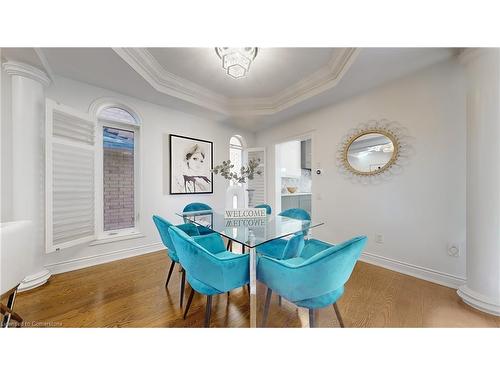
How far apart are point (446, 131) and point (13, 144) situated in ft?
15.1

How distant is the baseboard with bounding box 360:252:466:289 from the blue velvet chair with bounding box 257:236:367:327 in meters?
1.80

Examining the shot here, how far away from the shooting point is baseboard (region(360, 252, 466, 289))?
189cm

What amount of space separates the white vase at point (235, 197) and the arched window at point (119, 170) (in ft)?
6.01

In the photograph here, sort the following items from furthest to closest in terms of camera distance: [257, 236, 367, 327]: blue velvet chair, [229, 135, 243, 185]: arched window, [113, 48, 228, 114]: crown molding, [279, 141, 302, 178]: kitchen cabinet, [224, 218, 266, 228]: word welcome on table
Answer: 1. [279, 141, 302, 178]: kitchen cabinet
2. [229, 135, 243, 185]: arched window
3. [113, 48, 228, 114]: crown molding
4. [224, 218, 266, 228]: word welcome on table
5. [257, 236, 367, 327]: blue velvet chair

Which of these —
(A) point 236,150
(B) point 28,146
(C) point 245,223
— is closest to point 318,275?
(C) point 245,223

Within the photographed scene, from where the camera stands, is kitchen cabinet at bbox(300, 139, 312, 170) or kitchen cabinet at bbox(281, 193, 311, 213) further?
kitchen cabinet at bbox(300, 139, 312, 170)

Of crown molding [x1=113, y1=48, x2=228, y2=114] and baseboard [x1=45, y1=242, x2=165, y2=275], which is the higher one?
crown molding [x1=113, y1=48, x2=228, y2=114]

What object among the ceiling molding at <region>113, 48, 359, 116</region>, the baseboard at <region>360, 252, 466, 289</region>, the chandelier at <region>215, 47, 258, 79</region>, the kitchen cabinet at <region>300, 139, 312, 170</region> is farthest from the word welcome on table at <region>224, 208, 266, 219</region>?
the kitchen cabinet at <region>300, 139, 312, 170</region>

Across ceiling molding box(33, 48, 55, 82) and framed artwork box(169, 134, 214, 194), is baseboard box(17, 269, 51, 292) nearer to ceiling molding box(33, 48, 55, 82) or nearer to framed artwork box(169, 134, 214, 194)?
framed artwork box(169, 134, 214, 194)

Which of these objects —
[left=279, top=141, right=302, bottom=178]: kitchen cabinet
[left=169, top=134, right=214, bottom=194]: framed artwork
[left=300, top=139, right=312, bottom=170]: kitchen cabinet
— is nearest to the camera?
[left=169, top=134, right=214, bottom=194]: framed artwork

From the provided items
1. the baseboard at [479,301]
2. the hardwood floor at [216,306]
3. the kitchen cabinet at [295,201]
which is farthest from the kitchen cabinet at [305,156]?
the baseboard at [479,301]

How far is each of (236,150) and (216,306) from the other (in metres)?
3.40

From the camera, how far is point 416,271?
2.14 meters
